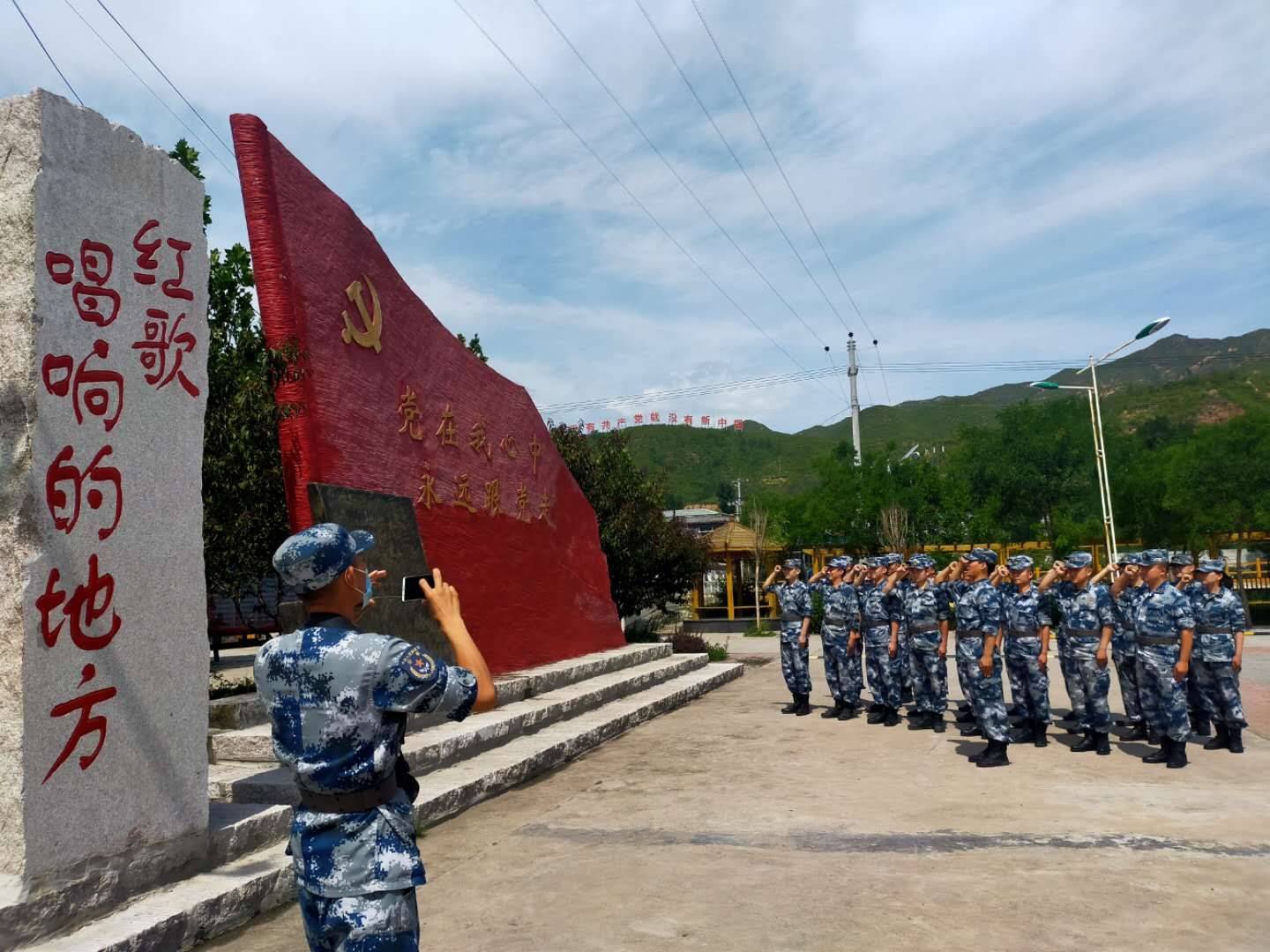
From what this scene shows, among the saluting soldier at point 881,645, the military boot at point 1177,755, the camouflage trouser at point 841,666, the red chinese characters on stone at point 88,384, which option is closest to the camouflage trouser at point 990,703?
the military boot at point 1177,755

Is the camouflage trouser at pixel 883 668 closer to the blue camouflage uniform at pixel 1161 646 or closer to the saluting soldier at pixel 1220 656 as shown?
the blue camouflage uniform at pixel 1161 646

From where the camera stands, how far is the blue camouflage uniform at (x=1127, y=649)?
852 cm

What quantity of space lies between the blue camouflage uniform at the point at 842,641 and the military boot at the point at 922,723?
0.64 metres

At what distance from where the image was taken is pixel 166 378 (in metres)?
4.42

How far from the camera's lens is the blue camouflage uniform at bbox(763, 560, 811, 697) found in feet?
32.7

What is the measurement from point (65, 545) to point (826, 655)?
24.8 ft

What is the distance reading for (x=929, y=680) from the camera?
905 cm

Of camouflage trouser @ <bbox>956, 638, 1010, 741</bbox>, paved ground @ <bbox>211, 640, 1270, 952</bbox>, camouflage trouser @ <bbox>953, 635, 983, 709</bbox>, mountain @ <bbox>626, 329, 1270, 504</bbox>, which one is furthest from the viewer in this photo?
mountain @ <bbox>626, 329, 1270, 504</bbox>

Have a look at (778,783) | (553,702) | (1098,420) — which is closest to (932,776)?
(778,783)

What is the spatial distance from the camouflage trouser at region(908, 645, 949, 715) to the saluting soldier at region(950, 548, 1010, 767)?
646 mm

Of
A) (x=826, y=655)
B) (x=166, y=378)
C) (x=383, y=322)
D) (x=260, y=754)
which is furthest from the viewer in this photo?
(x=826, y=655)

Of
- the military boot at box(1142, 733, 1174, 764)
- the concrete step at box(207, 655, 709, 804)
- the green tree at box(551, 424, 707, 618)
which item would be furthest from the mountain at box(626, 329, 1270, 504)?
the military boot at box(1142, 733, 1174, 764)

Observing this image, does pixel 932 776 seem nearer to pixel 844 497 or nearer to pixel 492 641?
pixel 492 641

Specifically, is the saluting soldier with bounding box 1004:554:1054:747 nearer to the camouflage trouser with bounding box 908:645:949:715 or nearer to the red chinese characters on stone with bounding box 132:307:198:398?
the camouflage trouser with bounding box 908:645:949:715
